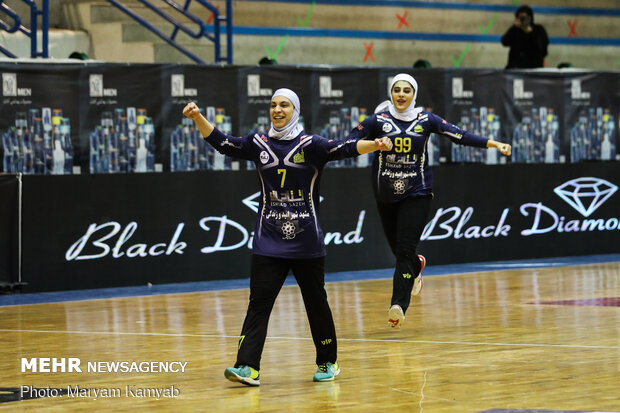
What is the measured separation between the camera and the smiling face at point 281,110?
9.12 m

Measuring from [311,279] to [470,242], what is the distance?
10194 millimetres

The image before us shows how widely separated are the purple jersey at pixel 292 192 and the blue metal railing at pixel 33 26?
822cm

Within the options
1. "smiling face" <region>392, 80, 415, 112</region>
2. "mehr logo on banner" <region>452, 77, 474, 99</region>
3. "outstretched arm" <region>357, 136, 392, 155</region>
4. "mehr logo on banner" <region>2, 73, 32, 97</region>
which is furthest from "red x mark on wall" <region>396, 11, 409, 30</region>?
"outstretched arm" <region>357, 136, 392, 155</region>

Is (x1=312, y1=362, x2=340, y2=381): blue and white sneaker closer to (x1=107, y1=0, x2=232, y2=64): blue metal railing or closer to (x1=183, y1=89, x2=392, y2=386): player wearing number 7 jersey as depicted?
(x1=183, y1=89, x2=392, y2=386): player wearing number 7 jersey

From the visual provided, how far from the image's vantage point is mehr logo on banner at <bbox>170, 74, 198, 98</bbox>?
16766 millimetres

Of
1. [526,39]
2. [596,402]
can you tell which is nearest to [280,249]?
[596,402]

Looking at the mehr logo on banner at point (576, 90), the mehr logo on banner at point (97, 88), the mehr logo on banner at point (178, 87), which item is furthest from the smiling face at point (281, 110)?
the mehr logo on banner at point (576, 90)

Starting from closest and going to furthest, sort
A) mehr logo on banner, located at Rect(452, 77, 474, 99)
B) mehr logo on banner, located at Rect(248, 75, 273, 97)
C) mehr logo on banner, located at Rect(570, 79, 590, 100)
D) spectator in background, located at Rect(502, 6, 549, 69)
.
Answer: mehr logo on banner, located at Rect(248, 75, 273, 97)
mehr logo on banner, located at Rect(452, 77, 474, 99)
mehr logo on banner, located at Rect(570, 79, 590, 100)
spectator in background, located at Rect(502, 6, 549, 69)

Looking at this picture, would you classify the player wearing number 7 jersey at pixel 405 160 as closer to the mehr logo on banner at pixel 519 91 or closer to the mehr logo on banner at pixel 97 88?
the mehr logo on banner at pixel 97 88

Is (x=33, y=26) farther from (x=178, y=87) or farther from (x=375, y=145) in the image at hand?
(x=375, y=145)

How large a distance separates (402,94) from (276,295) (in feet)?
12.1

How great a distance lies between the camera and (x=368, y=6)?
75.4ft

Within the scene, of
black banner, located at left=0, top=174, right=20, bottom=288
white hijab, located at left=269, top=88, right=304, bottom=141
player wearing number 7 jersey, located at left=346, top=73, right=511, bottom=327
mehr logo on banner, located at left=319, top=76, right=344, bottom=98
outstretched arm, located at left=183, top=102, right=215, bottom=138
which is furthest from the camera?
mehr logo on banner, located at left=319, top=76, right=344, bottom=98

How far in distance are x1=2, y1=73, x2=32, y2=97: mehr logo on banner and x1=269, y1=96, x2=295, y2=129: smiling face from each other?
7251 mm
